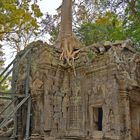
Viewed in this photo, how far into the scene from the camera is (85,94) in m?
8.37

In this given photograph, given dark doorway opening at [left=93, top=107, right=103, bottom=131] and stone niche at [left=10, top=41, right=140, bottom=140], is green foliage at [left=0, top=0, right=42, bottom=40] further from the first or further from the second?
dark doorway opening at [left=93, top=107, right=103, bottom=131]

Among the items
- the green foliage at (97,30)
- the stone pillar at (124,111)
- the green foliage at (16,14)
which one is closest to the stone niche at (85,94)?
the stone pillar at (124,111)

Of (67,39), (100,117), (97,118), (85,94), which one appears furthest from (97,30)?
(97,118)

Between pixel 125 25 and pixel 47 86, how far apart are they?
19.9 feet

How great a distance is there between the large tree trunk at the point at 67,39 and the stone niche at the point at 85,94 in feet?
1.84

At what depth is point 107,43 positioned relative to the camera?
8.80 metres

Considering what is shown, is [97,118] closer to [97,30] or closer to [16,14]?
[16,14]

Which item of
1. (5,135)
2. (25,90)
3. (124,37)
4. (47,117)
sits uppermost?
(124,37)

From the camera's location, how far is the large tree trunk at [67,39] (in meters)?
9.44

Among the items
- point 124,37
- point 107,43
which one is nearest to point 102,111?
point 107,43

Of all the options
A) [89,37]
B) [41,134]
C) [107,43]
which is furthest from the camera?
[89,37]

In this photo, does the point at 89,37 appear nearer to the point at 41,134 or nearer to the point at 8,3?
the point at 8,3

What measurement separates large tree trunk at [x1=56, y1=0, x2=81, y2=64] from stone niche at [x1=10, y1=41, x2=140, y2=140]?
56cm

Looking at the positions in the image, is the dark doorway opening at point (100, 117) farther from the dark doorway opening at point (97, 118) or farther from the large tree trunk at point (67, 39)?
the large tree trunk at point (67, 39)
